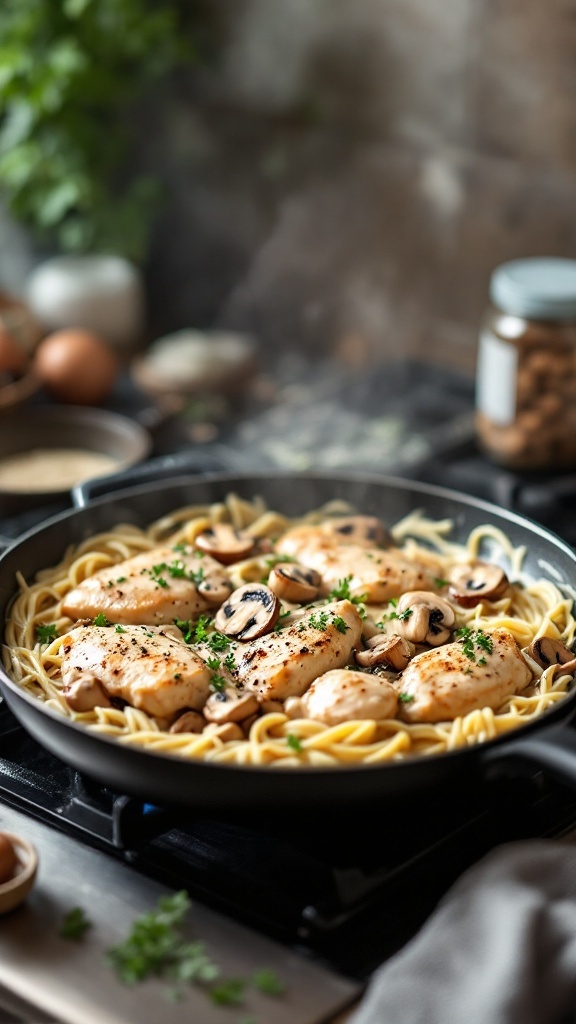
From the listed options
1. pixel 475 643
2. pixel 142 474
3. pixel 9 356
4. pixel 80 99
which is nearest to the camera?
pixel 475 643

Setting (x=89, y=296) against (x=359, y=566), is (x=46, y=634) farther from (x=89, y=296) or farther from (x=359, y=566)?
(x=89, y=296)

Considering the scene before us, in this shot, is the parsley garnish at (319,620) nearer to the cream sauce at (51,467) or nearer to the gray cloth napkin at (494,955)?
the gray cloth napkin at (494,955)

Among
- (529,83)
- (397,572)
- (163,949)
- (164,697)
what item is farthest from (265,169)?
(163,949)

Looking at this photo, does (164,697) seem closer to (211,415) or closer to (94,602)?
(94,602)

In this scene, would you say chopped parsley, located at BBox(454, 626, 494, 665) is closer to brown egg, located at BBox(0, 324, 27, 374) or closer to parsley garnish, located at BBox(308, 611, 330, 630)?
parsley garnish, located at BBox(308, 611, 330, 630)

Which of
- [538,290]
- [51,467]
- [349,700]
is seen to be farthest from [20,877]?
[538,290]

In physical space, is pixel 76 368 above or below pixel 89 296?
below
